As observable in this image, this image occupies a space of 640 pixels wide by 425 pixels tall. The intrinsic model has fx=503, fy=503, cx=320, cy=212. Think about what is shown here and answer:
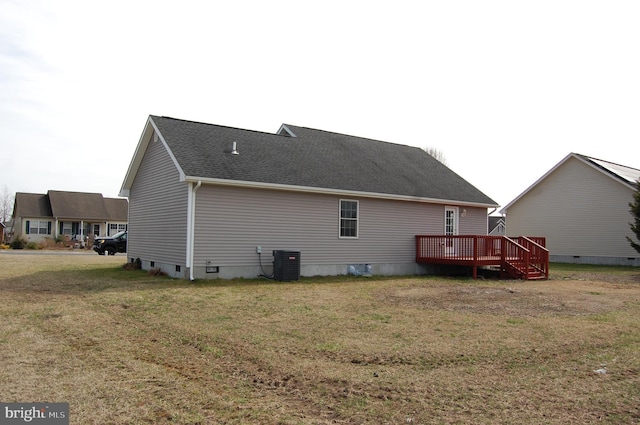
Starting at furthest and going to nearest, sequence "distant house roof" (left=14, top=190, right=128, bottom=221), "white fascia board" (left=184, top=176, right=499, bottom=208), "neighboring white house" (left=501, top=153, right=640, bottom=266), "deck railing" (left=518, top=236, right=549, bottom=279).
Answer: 1. "distant house roof" (left=14, top=190, right=128, bottom=221)
2. "neighboring white house" (left=501, top=153, right=640, bottom=266)
3. "deck railing" (left=518, top=236, right=549, bottom=279)
4. "white fascia board" (left=184, top=176, right=499, bottom=208)

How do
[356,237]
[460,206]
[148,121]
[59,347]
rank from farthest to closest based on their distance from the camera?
[460,206], [356,237], [148,121], [59,347]

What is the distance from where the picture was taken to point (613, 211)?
26.2 meters

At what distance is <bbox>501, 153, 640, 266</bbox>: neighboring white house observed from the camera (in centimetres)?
2583

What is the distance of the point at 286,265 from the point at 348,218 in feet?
12.0

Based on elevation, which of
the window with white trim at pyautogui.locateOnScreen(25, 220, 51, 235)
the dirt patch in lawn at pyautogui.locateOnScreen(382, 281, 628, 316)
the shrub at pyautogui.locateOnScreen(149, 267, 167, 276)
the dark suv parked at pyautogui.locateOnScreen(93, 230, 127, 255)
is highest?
the window with white trim at pyautogui.locateOnScreen(25, 220, 51, 235)

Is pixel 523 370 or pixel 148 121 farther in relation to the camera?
pixel 148 121

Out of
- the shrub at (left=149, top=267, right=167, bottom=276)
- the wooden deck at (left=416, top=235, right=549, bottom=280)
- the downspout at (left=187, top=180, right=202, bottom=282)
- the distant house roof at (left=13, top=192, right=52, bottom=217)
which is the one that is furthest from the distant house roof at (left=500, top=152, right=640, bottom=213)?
the distant house roof at (left=13, top=192, right=52, bottom=217)

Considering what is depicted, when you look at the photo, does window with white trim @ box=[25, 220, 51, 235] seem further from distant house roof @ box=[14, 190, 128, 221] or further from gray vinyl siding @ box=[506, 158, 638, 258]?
gray vinyl siding @ box=[506, 158, 638, 258]

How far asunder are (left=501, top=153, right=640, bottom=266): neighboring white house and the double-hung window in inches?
619

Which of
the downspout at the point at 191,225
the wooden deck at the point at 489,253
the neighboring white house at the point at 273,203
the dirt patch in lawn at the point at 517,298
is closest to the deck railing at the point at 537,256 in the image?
the wooden deck at the point at 489,253

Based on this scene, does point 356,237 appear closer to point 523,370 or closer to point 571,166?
point 523,370

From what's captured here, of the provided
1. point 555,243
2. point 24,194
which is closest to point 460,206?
point 555,243

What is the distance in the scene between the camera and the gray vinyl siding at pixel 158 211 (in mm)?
15164

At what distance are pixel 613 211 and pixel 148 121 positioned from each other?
76.1 feet
